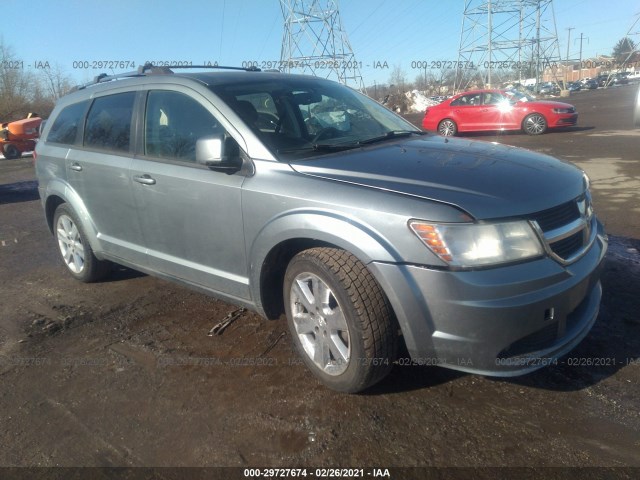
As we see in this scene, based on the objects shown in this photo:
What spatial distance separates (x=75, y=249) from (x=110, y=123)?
4.56 ft

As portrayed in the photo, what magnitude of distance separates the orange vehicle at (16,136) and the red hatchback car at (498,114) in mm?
15686

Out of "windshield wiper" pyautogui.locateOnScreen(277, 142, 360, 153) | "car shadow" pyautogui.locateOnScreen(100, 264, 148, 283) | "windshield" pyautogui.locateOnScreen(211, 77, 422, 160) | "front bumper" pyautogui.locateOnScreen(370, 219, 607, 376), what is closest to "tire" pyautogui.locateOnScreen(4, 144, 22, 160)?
"car shadow" pyautogui.locateOnScreen(100, 264, 148, 283)

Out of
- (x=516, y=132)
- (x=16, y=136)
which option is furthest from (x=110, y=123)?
(x=16, y=136)

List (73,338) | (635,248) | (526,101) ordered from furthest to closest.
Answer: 1. (526,101)
2. (635,248)
3. (73,338)

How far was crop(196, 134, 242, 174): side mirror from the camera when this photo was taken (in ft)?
9.59

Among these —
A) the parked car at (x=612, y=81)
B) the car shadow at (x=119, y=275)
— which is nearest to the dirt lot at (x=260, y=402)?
the car shadow at (x=119, y=275)

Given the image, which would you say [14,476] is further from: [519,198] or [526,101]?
[526,101]

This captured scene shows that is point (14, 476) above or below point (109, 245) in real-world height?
below

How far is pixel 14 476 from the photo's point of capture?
240cm

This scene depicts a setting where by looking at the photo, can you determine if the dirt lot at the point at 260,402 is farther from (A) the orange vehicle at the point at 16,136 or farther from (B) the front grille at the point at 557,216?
(A) the orange vehicle at the point at 16,136

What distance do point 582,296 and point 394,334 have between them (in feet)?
3.29

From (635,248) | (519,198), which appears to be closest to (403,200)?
(519,198)

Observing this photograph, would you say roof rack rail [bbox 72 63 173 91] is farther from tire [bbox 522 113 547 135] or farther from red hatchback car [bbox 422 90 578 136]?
tire [bbox 522 113 547 135]

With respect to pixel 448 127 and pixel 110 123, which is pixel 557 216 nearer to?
pixel 110 123
